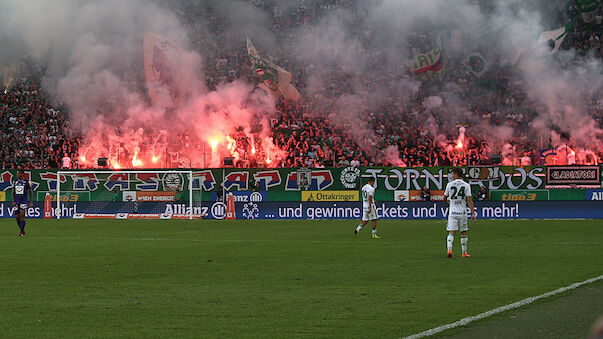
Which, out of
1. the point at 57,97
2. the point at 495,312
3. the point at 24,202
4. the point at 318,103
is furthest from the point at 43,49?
the point at 495,312

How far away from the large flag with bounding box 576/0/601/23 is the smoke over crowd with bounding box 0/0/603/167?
2.91 feet

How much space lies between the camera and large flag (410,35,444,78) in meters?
47.5

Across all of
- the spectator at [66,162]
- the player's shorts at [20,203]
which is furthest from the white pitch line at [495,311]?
the spectator at [66,162]

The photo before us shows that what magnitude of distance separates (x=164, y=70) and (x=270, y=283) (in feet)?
130

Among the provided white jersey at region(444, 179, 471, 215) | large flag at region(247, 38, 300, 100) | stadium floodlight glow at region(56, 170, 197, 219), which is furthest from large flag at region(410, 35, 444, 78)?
white jersey at region(444, 179, 471, 215)

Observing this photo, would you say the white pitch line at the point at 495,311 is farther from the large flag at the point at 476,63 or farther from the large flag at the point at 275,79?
the large flag at the point at 275,79

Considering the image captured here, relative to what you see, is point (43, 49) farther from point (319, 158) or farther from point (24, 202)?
point (24, 202)

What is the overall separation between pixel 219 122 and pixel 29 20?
12.0 m

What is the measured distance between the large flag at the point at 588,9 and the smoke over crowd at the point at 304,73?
2.91 ft

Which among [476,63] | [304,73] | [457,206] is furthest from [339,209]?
[457,206]

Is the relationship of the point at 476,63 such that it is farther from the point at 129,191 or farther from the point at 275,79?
the point at 129,191

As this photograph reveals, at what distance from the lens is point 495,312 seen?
9.58m

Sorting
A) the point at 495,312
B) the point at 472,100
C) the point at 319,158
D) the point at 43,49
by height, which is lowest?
the point at 495,312

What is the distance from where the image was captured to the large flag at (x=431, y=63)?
156ft
